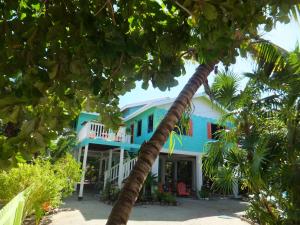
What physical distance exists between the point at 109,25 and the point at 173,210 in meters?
12.6

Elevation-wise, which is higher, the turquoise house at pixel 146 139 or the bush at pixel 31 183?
the turquoise house at pixel 146 139

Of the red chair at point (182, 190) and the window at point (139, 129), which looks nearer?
the red chair at point (182, 190)

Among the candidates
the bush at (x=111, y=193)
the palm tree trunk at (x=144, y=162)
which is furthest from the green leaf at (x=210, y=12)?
the bush at (x=111, y=193)

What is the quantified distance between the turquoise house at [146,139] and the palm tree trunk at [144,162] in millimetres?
13153

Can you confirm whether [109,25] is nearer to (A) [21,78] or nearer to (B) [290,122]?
(A) [21,78]

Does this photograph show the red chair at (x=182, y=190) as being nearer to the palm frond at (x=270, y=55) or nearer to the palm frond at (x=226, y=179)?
the palm frond at (x=226, y=179)

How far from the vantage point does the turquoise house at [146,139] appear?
17062 mm

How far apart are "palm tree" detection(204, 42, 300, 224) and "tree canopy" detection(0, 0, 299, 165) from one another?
4.83 m

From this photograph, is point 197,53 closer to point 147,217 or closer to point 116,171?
point 147,217

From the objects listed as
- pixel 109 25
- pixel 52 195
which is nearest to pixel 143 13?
pixel 109 25

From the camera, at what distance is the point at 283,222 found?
646 centimetres

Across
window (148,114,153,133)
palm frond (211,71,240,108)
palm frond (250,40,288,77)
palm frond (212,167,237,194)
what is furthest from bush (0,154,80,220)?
window (148,114,153,133)

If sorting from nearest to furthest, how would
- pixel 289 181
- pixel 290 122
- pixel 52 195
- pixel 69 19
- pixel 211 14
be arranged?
pixel 211 14 < pixel 69 19 < pixel 289 181 < pixel 290 122 < pixel 52 195

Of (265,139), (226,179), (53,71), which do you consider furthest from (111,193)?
(53,71)
